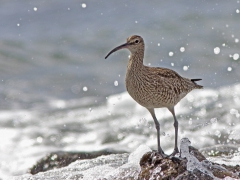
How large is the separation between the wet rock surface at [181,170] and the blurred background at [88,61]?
11.8ft

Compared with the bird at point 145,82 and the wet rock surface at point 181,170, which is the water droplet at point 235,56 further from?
the wet rock surface at point 181,170

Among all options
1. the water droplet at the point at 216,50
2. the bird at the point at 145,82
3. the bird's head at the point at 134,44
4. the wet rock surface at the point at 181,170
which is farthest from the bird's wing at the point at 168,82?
the water droplet at the point at 216,50

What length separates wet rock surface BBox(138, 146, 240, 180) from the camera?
662 centimetres

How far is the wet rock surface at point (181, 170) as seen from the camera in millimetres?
6617

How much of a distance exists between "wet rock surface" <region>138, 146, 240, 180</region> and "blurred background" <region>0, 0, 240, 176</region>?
3608mm

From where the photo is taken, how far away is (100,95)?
45.1 ft

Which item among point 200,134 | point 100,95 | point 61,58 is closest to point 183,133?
point 200,134

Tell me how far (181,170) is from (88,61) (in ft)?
29.0

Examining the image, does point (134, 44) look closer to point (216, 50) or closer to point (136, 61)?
point (136, 61)

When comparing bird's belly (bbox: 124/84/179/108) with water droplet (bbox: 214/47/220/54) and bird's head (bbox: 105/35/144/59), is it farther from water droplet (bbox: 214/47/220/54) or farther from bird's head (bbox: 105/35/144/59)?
water droplet (bbox: 214/47/220/54)

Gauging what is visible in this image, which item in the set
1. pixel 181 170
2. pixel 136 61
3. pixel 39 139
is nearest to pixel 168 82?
pixel 136 61

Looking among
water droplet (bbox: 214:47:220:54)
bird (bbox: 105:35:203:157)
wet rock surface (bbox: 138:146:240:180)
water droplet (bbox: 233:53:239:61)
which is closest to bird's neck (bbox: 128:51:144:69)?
bird (bbox: 105:35:203:157)

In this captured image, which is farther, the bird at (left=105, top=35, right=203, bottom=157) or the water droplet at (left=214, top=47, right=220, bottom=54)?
the water droplet at (left=214, top=47, right=220, bottom=54)

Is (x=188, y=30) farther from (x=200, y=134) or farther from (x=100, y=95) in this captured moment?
(x=200, y=134)
